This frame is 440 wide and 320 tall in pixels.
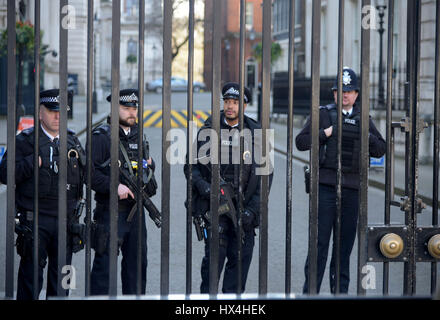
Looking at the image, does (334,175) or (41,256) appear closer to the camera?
(41,256)

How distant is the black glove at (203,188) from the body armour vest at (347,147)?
1.09 metres

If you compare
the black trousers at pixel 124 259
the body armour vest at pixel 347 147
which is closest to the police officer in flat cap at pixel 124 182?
the black trousers at pixel 124 259

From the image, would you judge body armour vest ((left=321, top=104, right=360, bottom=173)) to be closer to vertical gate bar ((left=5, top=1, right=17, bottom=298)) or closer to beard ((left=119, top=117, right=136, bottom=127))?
beard ((left=119, top=117, right=136, bottom=127))

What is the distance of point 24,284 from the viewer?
5.18 m

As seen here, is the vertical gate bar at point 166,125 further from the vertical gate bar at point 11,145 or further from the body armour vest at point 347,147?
the body armour vest at point 347,147

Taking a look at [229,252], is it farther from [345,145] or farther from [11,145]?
[11,145]

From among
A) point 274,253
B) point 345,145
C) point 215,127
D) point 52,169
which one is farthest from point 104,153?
point 274,253

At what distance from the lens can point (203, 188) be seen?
5.38 metres

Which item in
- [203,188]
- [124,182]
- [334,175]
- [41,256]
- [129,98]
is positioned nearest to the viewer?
[41,256]

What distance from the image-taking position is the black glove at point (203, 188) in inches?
211

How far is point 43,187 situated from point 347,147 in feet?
7.71

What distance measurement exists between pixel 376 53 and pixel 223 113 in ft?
67.6
